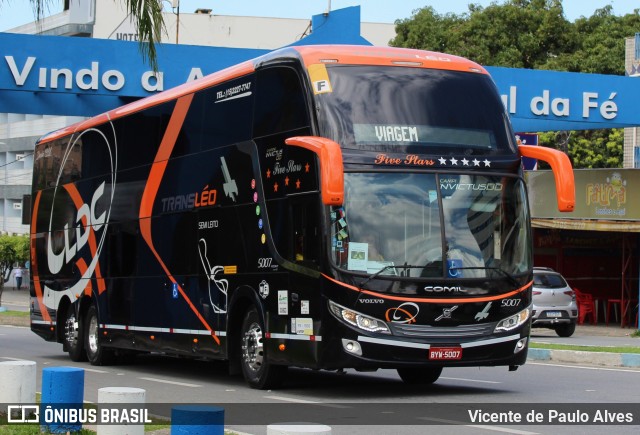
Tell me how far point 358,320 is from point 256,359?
84.9 inches

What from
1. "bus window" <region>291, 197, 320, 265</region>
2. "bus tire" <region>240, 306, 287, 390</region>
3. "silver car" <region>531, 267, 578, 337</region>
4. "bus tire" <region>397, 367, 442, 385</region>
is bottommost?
"silver car" <region>531, 267, 578, 337</region>

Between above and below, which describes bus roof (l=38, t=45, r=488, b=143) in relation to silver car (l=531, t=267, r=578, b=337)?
above

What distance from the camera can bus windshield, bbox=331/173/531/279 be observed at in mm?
13445

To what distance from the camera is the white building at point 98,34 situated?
6638 centimetres

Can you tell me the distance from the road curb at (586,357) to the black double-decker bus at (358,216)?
5.33 m

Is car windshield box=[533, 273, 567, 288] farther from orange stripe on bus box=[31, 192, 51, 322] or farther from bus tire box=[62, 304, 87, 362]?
bus tire box=[62, 304, 87, 362]

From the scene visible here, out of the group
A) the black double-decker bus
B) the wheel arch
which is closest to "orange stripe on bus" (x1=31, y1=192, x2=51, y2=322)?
the black double-decker bus

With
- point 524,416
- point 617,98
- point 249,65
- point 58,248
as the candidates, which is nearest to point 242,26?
point 617,98

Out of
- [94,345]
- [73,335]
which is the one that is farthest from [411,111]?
[73,335]

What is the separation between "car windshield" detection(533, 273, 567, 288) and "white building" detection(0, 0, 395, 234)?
116 feet

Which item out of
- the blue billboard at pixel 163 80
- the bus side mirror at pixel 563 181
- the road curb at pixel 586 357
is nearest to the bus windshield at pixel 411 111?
the bus side mirror at pixel 563 181

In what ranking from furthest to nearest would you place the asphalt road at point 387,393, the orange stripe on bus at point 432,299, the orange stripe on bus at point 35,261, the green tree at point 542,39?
the green tree at point 542,39
the orange stripe on bus at point 35,261
the orange stripe on bus at point 432,299
the asphalt road at point 387,393

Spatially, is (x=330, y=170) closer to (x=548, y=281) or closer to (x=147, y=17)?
(x=147, y=17)

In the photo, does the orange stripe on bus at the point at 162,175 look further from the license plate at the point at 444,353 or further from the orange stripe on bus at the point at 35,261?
the orange stripe on bus at the point at 35,261
